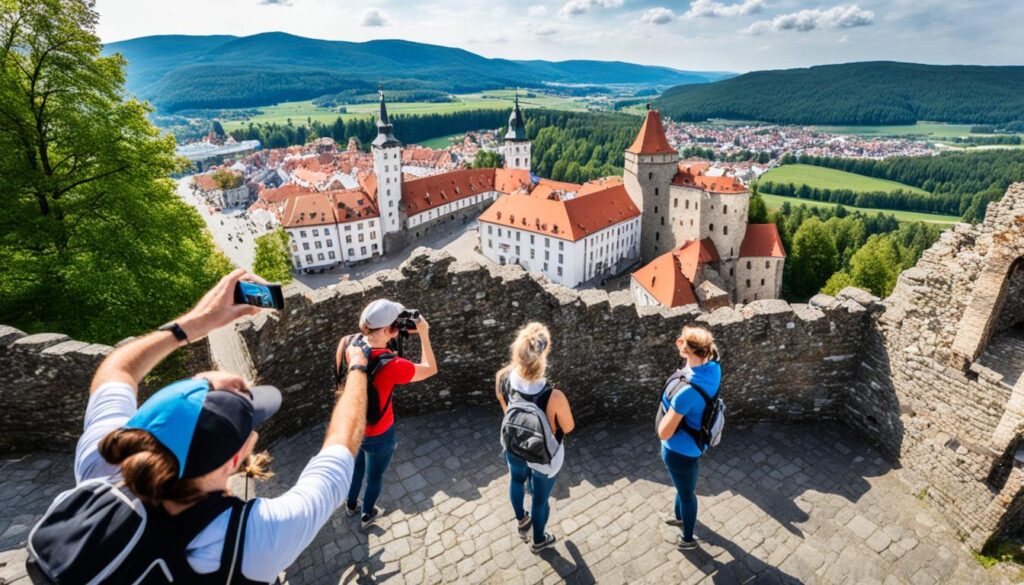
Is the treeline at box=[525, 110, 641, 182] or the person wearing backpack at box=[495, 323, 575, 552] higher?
the person wearing backpack at box=[495, 323, 575, 552]

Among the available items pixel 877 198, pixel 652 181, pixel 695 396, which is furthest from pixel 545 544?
pixel 877 198

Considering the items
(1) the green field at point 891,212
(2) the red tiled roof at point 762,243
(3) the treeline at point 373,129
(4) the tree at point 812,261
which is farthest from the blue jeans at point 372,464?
(3) the treeline at point 373,129

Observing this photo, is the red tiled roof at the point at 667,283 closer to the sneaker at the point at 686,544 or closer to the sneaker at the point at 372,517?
the sneaker at the point at 686,544

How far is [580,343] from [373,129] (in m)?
154

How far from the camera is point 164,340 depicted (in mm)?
2941

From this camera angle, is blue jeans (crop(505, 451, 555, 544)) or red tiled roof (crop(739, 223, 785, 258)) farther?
red tiled roof (crop(739, 223, 785, 258))

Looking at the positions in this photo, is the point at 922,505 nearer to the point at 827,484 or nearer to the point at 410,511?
the point at 827,484

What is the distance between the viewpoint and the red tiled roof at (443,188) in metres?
66.4

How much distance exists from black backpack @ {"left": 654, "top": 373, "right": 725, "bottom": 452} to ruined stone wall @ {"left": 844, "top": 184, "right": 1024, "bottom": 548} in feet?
12.1

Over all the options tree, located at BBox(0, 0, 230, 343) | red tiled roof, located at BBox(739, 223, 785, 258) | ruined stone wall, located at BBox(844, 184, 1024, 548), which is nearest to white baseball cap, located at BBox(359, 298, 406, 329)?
ruined stone wall, located at BBox(844, 184, 1024, 548)

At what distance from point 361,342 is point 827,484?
21.0 ft

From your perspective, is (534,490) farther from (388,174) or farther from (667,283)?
(388,174)

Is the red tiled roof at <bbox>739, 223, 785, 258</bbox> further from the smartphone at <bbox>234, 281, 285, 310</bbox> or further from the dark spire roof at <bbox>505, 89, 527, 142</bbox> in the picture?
the smartphone at <bbox>234, 281, 285, 310</bbox>

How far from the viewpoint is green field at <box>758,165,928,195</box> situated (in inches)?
4230
